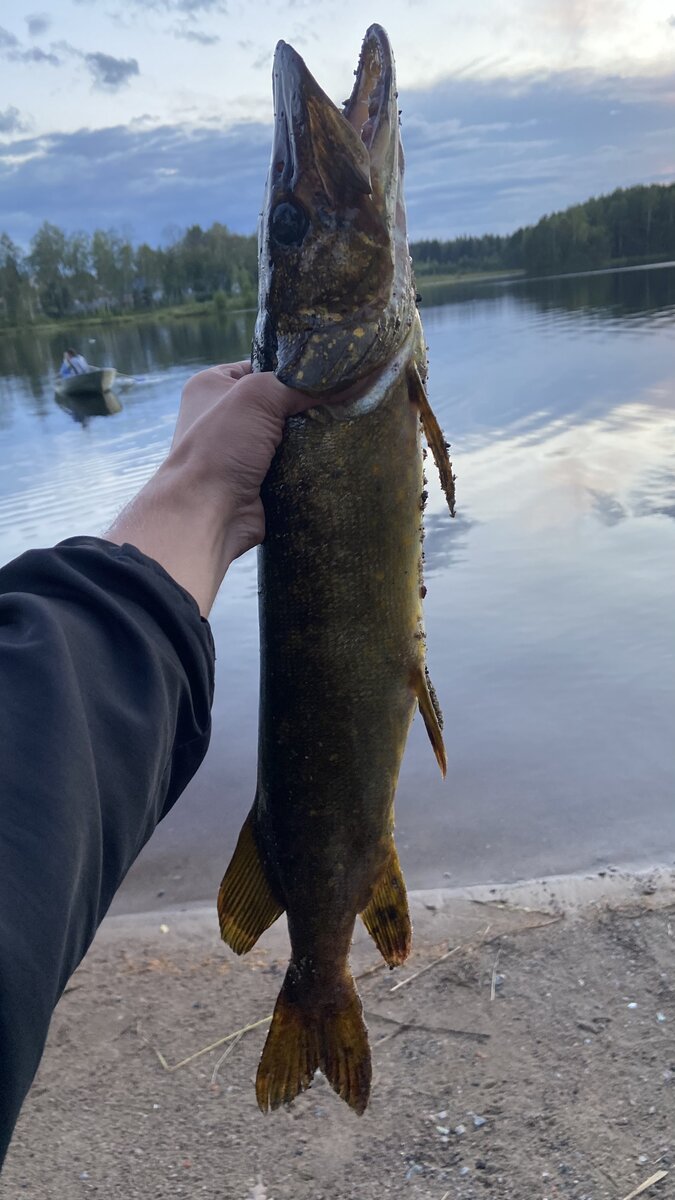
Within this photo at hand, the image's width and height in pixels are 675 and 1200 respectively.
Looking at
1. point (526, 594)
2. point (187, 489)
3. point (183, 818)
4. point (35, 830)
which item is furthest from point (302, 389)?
point (526, 594)

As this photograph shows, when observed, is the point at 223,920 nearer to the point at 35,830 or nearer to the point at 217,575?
the point at 217,575

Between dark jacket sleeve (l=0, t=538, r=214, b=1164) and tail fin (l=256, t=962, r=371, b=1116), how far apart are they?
0.98 meters

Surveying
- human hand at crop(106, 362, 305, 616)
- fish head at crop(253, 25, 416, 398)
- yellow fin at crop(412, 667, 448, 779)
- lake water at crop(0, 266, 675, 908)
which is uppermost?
fish head at crop(253, 25, 416, 398)

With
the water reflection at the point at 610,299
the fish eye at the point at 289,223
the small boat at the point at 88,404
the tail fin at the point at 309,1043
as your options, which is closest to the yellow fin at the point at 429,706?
the tail fin at the point at 309,1043

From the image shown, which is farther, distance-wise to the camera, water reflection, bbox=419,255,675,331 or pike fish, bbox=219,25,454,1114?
water reflection, bbox=419,255,675,331

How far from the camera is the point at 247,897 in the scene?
2627mm

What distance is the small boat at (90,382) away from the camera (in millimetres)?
29217

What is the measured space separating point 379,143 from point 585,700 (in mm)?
5073

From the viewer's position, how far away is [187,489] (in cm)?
236

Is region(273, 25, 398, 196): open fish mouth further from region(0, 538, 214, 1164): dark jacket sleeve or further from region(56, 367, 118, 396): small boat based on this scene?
region(56, 367, 118, 396): small boat

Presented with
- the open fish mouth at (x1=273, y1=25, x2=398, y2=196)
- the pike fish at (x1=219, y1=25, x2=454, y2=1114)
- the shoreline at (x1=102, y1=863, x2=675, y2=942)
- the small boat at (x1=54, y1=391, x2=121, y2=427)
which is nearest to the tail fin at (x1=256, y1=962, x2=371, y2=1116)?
the pike fish at (x1=219, y1=25, x2=454, y2=1114)

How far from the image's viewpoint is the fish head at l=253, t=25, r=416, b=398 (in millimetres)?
2334

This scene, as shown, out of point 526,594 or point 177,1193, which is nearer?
point 177,1193

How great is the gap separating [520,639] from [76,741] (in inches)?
261
